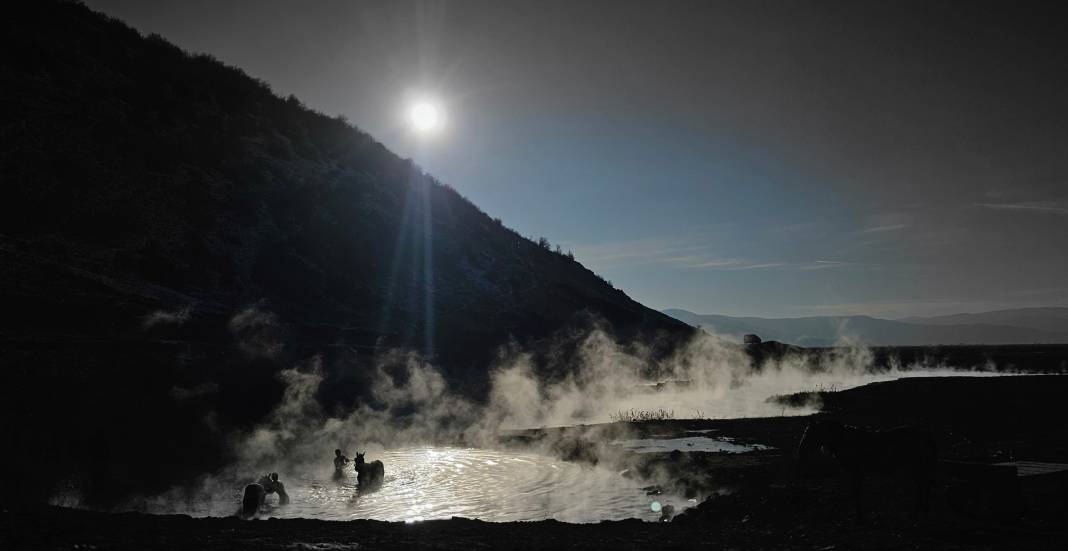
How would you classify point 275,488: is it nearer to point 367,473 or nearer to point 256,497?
point 256,497

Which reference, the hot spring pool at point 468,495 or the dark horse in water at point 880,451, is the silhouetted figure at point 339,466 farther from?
the dark horse in water at point 880,451

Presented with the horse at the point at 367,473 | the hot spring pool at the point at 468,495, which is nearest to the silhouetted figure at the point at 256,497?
the hot spring pool at the point at 468,495

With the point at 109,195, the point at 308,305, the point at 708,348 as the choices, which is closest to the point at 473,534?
the point at 308,305

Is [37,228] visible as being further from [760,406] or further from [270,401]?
[760,406]

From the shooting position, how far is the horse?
15828mm

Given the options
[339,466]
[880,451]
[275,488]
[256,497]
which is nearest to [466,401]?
[339,466]

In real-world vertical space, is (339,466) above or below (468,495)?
above

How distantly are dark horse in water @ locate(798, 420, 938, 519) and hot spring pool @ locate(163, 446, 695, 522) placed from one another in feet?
15.0

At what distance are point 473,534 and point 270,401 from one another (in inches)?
728

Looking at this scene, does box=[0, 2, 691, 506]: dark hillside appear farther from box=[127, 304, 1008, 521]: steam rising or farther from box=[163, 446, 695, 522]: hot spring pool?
box=[163, 446, 695, 522]: hot spring pool

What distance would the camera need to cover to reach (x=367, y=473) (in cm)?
1602

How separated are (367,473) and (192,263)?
24820mm

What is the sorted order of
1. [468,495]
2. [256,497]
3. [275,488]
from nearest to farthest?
[256,497], [275,488], [468,495]

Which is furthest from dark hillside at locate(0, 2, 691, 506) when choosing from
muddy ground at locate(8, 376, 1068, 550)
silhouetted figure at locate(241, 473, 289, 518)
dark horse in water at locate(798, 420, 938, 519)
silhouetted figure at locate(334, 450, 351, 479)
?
dark horse in water at locate(798, 420, 938, 519)
